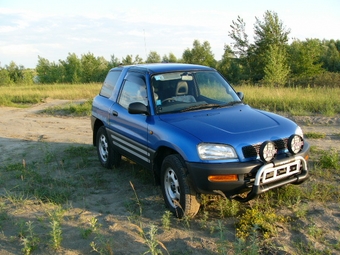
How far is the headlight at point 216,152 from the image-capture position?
4.04 metres

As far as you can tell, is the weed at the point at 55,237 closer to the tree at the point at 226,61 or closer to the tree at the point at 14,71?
the tree at the point at 226,61

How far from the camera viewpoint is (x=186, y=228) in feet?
13.7

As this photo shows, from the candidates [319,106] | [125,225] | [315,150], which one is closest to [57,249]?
[125,225]

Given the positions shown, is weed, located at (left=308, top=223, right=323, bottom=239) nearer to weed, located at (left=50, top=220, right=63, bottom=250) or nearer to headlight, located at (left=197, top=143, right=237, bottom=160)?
headlight, located at (left=197, top=143, right=237, bottom=160)

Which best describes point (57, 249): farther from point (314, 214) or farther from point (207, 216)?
point (314, 214)

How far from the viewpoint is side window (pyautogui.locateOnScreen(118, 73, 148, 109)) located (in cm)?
543

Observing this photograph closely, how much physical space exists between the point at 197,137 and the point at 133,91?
1917 millimetres

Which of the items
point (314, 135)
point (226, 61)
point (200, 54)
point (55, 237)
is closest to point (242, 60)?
point (226, 61)

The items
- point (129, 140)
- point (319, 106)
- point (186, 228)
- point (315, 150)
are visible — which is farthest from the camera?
point (319, 106)

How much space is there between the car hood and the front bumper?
1.01ft

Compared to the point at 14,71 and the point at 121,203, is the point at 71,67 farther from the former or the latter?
the point at 121,203

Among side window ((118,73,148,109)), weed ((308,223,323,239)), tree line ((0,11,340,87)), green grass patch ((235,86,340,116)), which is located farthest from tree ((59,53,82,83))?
weed ((308,223,323,239))

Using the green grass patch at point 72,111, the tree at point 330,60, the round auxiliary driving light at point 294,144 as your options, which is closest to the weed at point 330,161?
the round auxiliary driving light at point 294,144

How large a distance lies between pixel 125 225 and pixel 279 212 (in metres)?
1.85
